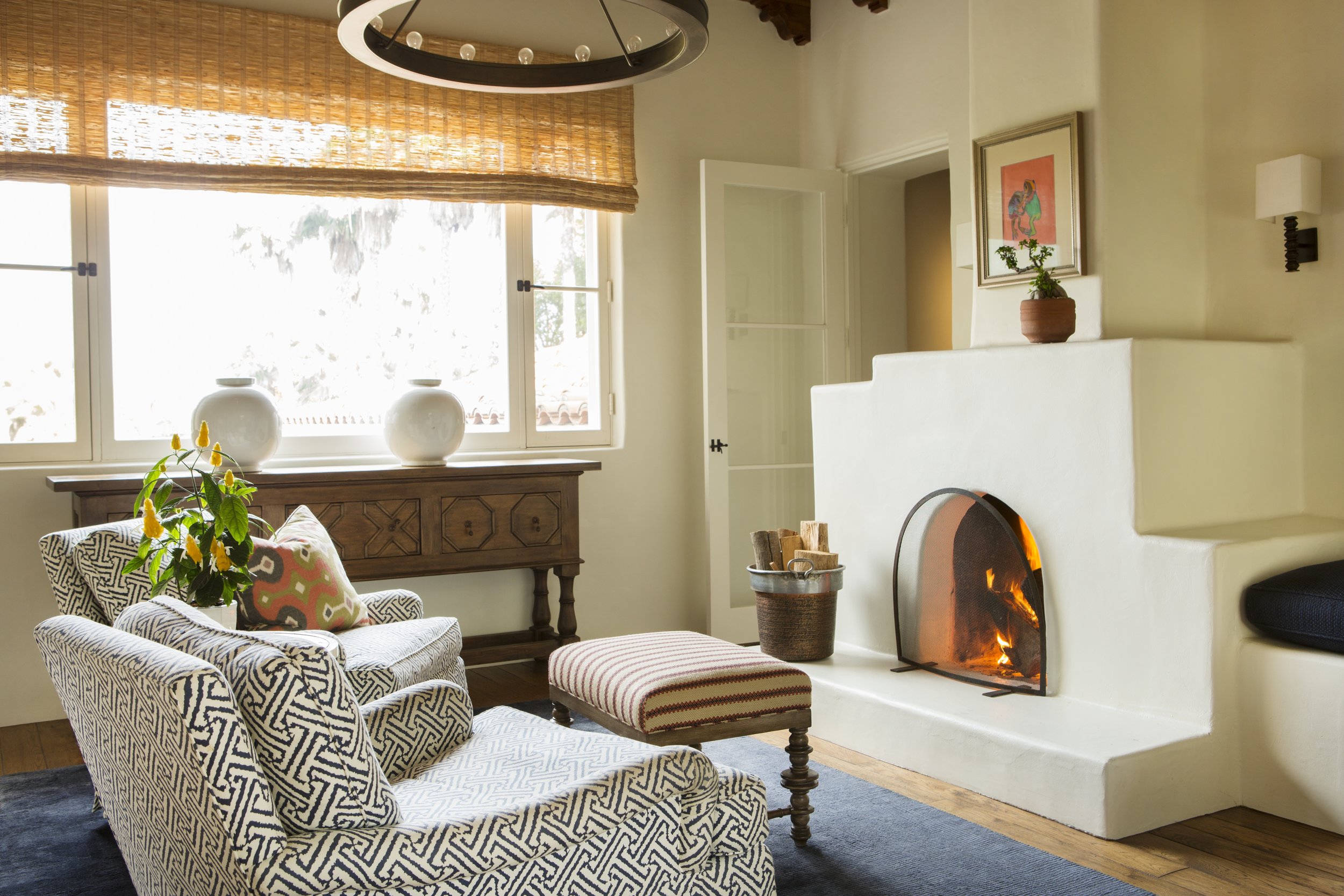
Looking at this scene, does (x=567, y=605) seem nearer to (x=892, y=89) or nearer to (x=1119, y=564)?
(x=1119, y=564)

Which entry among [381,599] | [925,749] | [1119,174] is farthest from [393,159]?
[925,749]

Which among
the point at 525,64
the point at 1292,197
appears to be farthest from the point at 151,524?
the point at 1292,197

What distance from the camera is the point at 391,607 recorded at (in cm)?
324

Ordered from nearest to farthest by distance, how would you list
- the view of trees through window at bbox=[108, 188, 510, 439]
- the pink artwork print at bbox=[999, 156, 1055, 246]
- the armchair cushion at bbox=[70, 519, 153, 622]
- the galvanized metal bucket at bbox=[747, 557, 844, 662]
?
the armchair cushion at bbox=[70, 519, 153, 622]
the pink artwork print at bbox=[999, 156, 1055, 246]
the galvanized metal bucket at bbox=[747, 557, 844, 662]
the view of trees through window at bbox=[108, 188, 510, 439]

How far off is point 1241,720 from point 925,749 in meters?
0.79

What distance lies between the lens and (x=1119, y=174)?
3.11m

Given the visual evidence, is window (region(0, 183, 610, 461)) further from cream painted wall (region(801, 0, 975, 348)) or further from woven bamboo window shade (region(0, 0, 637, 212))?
cream painted wall (region(801, 0, 975, 348))

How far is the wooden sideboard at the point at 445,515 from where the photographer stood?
3596 mm

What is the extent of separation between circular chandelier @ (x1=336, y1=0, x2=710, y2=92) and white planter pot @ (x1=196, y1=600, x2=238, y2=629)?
4.02 feet

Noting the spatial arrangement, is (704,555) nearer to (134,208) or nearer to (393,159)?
(393,159)

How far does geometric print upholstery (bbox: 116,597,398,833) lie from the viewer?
131 cm

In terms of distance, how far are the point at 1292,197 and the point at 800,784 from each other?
213 centimetres

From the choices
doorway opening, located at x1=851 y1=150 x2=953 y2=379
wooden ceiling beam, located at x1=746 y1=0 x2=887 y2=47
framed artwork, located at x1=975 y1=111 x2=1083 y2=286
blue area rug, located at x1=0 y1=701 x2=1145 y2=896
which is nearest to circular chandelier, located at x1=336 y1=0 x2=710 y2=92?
framed artwork, located at x1=975 y1=111 x2=1083 y2=286

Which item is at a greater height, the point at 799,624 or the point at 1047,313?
the point at 1047,313
